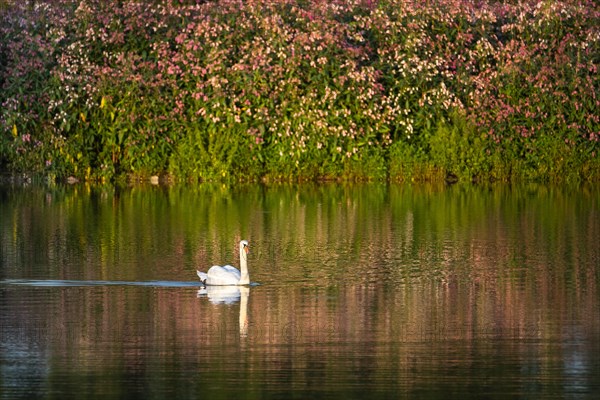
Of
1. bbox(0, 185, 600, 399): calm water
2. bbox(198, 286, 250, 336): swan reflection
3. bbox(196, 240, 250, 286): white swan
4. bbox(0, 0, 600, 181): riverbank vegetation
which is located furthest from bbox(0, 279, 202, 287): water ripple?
bbox(0, 0, 600, 181): riverbank vegetation

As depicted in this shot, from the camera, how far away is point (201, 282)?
58.4 ft

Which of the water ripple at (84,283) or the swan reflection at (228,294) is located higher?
the water ripple at (84,283)

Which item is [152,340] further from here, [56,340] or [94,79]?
[94,79]

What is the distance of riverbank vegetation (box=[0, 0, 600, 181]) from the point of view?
33.6m

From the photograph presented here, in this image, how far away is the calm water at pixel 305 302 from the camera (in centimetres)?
1222

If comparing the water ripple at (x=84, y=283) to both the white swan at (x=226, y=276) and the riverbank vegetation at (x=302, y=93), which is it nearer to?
the white swan at (x=226, y=276)

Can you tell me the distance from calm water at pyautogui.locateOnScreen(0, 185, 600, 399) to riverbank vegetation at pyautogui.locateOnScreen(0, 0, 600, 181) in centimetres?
570

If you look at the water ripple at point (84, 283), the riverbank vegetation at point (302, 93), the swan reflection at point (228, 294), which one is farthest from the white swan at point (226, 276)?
the riverbank vegetation at point (302, 93)

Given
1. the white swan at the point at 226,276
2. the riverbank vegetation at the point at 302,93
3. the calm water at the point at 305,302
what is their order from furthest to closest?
the riverbank vegetation at the point at 302,93, the white swan at the point at 226,276, the calm water at the point at 305,302

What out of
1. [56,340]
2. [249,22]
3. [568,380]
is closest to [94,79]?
[249,22]

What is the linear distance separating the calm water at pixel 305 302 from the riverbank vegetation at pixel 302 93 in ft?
18.7

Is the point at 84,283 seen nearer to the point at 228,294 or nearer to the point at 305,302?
the point at 228,294

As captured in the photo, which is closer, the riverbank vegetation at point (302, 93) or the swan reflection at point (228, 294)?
the swan reflection at point (228, 294)

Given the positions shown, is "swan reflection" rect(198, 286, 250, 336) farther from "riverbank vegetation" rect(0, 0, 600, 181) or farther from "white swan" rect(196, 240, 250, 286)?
"riverbank vegetation" rect(0, 0, 600, 181)
